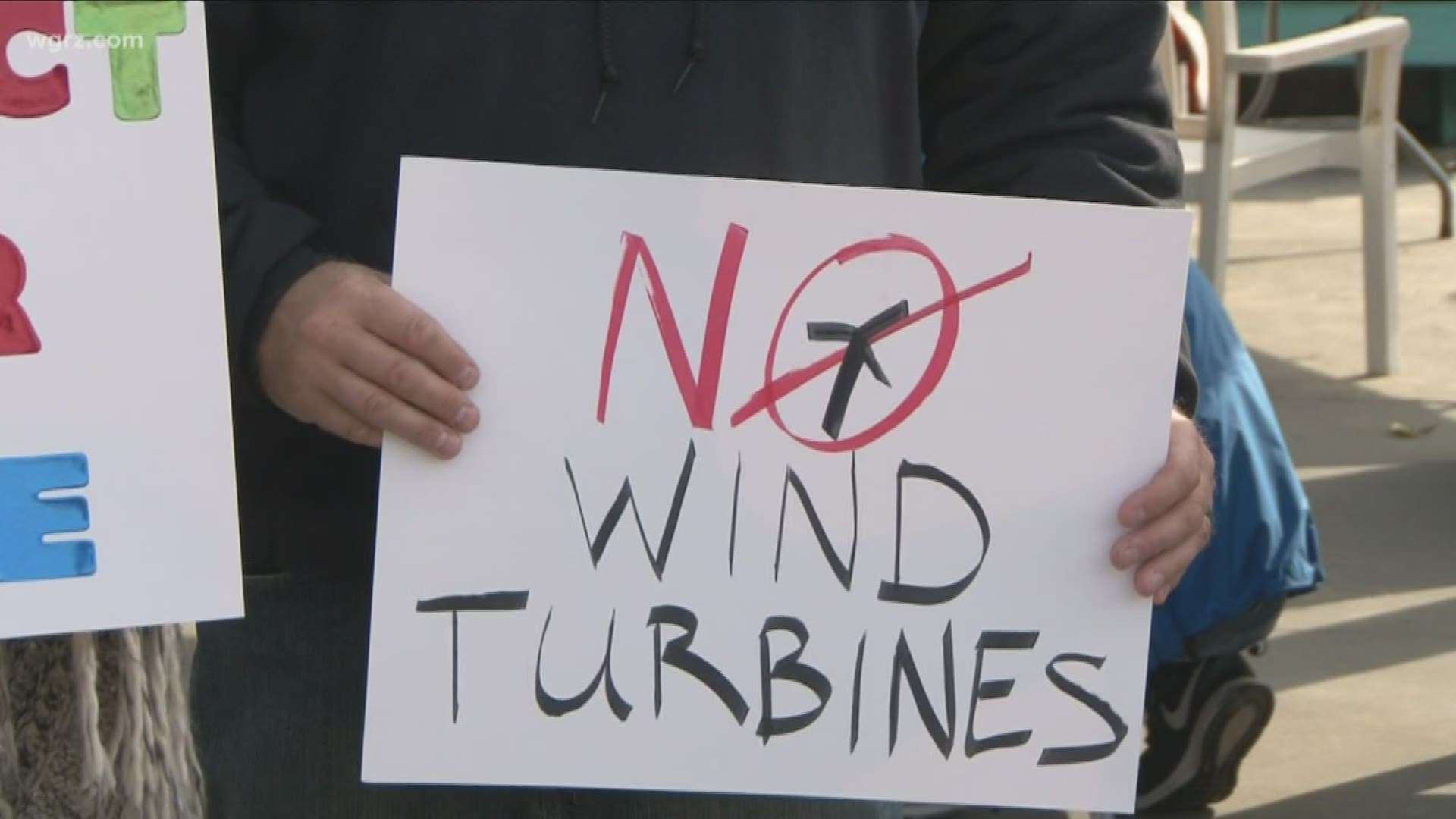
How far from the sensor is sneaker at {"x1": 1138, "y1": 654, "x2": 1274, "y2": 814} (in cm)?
287

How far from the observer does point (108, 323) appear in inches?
44.3

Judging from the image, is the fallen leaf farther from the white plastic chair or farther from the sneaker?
the sneaker

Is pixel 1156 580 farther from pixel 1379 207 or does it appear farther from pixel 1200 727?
pixel 1379 207

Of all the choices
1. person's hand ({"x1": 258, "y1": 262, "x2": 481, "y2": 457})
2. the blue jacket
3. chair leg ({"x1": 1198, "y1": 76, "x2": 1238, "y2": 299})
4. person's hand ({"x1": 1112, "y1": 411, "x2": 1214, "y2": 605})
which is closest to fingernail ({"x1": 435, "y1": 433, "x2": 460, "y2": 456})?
person's hand ({"x1": 258, "y1": 262, "x2": 481, "y2": 457})

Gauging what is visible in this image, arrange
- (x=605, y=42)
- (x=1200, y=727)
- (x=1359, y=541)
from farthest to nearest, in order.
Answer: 1. (x=1359, y=541)
2. (x=1200, y=727)
3. (x=605, y=42)

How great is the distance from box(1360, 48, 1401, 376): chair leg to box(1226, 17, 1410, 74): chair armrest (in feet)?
0.18

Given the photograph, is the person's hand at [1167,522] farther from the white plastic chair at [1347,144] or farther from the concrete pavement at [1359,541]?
the white plastic chair at [1347,144]

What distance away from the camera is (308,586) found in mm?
1490

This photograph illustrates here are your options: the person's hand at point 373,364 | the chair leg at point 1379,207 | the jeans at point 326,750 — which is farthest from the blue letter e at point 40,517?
the chair leg at point 1379,207

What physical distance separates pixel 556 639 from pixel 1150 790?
1.83 metres

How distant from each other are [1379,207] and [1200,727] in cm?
270

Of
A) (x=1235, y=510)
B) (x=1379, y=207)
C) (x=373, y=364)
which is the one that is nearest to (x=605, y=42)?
(x=373, y=364)

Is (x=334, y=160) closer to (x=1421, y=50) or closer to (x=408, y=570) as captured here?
(x=408, y=570)

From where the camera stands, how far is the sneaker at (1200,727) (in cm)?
287
